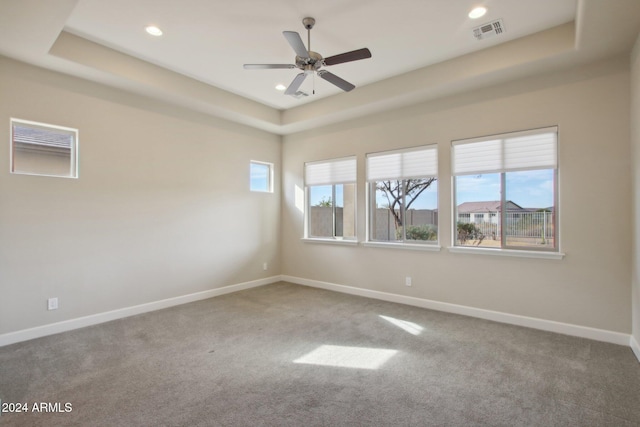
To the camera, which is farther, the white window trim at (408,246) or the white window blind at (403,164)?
the white window blind at (403,164)

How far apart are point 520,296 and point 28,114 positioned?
5.93 m

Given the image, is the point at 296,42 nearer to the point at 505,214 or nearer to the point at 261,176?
the point at 505,214

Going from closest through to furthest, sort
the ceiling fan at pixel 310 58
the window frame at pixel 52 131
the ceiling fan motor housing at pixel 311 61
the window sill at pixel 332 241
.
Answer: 1. the ceiling fan at pixel 310 58
2. the ceiling fan motor housing at pixel 311 61
3. the window frame at pixel 52 131
4. the window sill at pixel 332 241

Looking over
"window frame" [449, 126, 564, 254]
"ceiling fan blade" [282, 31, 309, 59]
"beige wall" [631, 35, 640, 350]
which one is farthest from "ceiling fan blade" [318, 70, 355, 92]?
"beige wall" [631, 35, 640, 350]

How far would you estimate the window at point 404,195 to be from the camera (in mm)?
4562

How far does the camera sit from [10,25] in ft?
9.01

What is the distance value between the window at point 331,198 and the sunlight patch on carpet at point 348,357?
2514 mm

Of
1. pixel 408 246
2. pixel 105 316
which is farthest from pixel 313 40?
pixel 105 316

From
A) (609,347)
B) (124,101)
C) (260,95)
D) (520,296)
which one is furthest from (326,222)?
(609,347)

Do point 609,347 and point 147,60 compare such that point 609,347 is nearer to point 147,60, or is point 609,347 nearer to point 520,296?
point 520,296

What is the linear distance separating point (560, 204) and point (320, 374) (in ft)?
10.4

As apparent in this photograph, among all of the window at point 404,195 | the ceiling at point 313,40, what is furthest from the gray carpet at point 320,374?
the ceiling at point 313,40

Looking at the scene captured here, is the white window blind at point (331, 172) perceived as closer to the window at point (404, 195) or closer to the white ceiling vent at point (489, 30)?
the window at point (404, 195)

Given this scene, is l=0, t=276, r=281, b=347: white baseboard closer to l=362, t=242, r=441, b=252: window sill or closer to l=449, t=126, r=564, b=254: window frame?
l=362, t=242, r=441, b=252: window sill
